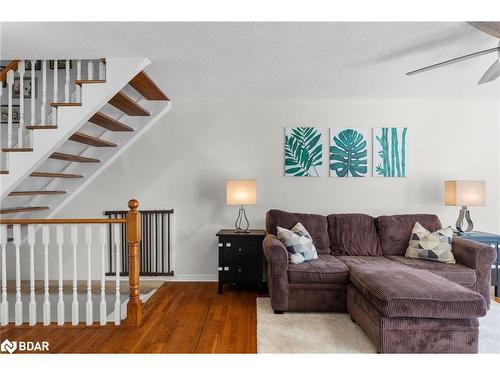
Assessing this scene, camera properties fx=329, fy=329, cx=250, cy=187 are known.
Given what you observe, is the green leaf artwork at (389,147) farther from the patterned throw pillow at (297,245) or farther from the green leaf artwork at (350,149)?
the patterned throw pillow at (297,245)

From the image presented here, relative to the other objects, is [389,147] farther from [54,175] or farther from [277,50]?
[54,175]

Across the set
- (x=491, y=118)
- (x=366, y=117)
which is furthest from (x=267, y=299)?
(x=491, y=118)

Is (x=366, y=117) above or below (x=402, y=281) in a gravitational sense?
above

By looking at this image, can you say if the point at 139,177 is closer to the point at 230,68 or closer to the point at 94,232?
the point at 94,232

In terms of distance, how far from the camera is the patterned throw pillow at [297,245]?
339 centimetres

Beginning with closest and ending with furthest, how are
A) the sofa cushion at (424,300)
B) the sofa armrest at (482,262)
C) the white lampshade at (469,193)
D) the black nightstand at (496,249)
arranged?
the sofa cushion at (424,300), the sofa armrest at (482,262), the black nightstand at (496,249), the white lampshade at (469,193)

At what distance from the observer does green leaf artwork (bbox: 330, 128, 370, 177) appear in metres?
4.38

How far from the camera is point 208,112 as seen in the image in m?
4.40

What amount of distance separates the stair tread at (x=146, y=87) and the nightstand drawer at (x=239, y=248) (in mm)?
1924

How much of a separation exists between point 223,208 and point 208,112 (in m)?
1.30

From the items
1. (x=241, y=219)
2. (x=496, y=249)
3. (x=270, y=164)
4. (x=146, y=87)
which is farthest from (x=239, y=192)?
(x=496, y=249)

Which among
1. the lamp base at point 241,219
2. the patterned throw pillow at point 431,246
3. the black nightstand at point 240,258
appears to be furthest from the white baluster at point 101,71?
the patterned throw pillow at point 431,246

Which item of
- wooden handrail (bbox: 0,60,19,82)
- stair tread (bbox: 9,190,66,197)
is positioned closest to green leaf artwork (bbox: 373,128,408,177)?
stair tread (bbox: 9,190,66,197)

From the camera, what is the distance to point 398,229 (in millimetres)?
3924
